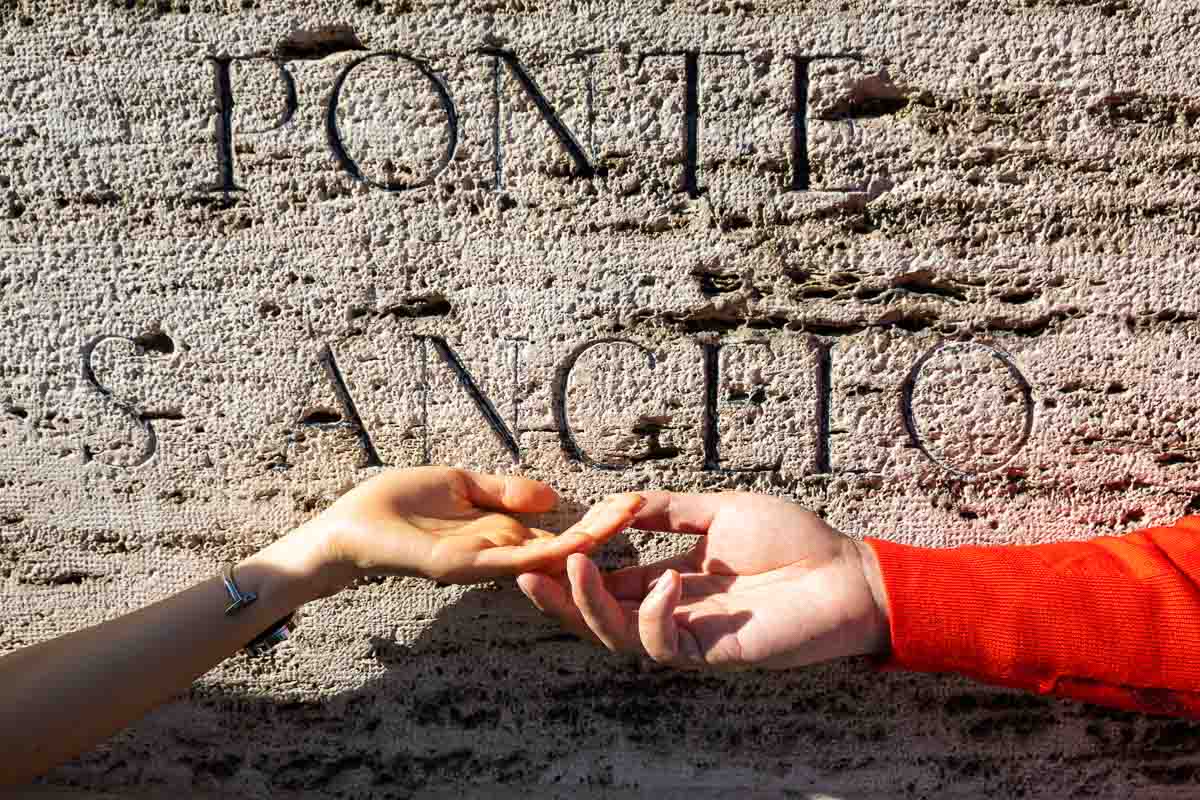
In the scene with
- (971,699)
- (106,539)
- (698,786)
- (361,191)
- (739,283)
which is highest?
(361,191)

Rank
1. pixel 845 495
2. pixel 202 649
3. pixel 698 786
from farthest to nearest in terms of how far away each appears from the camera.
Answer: pixel 698 786 → pixel 845 495 → pixel 202 649

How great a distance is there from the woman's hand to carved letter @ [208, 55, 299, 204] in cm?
60

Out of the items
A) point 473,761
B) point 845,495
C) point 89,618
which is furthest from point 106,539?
point 845,495

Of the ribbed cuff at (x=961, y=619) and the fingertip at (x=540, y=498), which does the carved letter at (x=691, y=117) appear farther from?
the ribbed cuff at (x=961, y=619)

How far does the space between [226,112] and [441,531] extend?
2.78 feet

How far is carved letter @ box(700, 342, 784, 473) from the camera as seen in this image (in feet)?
5.42

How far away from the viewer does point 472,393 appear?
1.67m

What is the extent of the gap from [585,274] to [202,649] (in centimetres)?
89

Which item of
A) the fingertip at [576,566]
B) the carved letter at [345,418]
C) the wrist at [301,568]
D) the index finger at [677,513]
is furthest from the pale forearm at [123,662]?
the index finger at [677,513]

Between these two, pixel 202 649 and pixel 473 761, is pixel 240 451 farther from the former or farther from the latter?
pixel 473 761

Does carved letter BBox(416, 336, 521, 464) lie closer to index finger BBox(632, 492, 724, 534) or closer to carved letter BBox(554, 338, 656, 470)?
carved letter BBox(554, 338, 656, 470)

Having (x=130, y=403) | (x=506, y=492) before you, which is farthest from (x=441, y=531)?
(x=130, y=403)

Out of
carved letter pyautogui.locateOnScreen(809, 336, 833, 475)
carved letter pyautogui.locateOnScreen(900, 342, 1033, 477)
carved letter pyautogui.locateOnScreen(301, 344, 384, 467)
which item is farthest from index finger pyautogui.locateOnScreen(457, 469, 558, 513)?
carved letter pyautogui.locateOnScreen(900, 342, 1033, 477)

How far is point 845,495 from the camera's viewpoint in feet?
5.53
